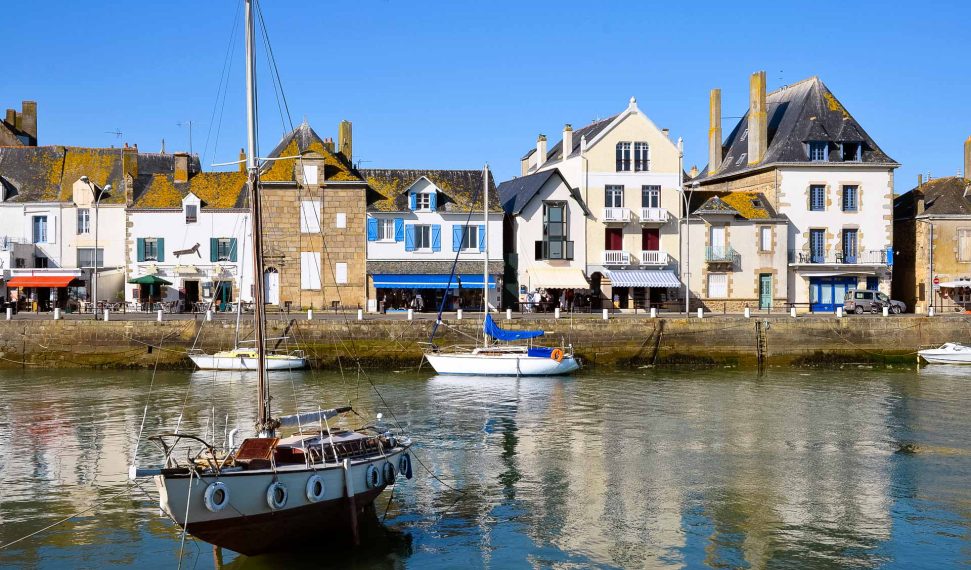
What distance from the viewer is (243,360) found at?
41312mm

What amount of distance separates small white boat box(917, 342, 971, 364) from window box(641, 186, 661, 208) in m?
15.4

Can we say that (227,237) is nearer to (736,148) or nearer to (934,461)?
(736,148)

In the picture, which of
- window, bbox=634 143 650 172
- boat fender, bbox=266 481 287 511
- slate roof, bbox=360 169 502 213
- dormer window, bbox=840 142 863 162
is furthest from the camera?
dormer window, bbox=840 142 863 162

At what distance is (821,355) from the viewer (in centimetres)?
4512

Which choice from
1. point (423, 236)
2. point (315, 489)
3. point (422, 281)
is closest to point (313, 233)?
point (423, 236)

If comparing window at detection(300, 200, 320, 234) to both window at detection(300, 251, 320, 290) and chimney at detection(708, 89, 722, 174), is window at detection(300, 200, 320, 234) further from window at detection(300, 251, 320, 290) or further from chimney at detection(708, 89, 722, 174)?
chimney at detection(708, 89, 722, 174)

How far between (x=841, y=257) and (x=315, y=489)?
43455mm

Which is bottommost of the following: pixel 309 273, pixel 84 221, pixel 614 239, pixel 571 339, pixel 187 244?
pixel 571 339

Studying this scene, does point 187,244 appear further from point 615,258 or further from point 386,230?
point 615,258

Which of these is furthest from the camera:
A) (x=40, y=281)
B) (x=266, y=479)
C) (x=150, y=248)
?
(x=150, y=248)

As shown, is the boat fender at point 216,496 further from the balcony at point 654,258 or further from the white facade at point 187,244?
the balcony at point 654,258

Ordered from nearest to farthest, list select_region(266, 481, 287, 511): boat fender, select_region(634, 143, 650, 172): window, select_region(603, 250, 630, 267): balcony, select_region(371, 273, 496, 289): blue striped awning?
select_region(266, 481, 287, 511): boat fender
select_region(371, 273, 496, 289): blue striped awning
select_region(603, 250, 630, 267): balcony
select_region(634, 143, 650, 172): window

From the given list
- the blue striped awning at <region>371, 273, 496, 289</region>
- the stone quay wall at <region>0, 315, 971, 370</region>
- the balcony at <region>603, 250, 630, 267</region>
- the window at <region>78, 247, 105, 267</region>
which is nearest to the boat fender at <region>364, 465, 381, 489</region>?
the stone quay wall at <region>0, 315, 971, 370</region>

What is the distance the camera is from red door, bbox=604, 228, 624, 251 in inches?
2083
